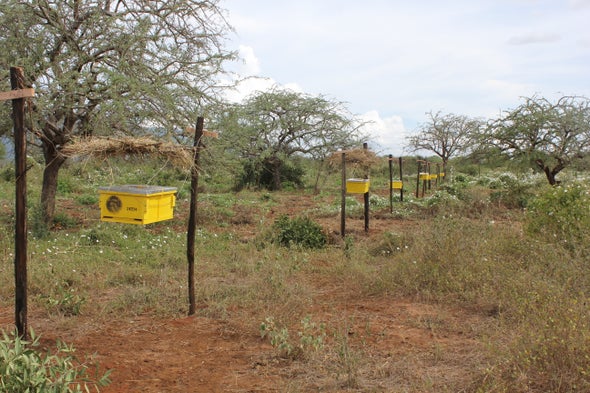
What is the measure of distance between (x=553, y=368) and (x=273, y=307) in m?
2.72

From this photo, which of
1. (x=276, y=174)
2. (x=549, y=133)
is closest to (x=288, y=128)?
(x=276, y=174)

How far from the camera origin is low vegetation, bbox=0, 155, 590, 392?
3.45 m

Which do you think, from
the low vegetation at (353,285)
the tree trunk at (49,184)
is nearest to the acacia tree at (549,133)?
the low vegetation at (353,285)

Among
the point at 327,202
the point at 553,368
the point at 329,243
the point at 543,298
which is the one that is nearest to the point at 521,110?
the point at 327,202

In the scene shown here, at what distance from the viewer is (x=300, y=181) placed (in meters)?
20.7

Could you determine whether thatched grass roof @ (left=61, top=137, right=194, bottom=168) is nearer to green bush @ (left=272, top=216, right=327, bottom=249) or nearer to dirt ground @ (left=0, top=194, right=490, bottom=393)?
dirt ground @ (left=0, top=194, right=490, bottom=393)

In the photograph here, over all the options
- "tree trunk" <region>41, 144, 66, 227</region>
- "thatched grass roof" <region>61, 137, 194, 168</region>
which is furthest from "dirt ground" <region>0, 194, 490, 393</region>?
"tree trunk" <region>41, 144, 66, 227</region>

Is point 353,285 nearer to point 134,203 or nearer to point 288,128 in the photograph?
point 134,203

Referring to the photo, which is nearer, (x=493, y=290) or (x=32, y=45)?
(x=493, y=290)

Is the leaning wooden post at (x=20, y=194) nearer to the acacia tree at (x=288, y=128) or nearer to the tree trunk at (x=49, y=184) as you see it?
the tree trunk at (x=49, y=184)

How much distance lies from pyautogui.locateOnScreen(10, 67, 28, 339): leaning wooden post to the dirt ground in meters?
0.52

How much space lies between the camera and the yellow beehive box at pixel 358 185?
28.3 feet

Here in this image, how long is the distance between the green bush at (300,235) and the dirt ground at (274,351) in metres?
2.90

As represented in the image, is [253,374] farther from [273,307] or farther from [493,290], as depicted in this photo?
[493,290]
